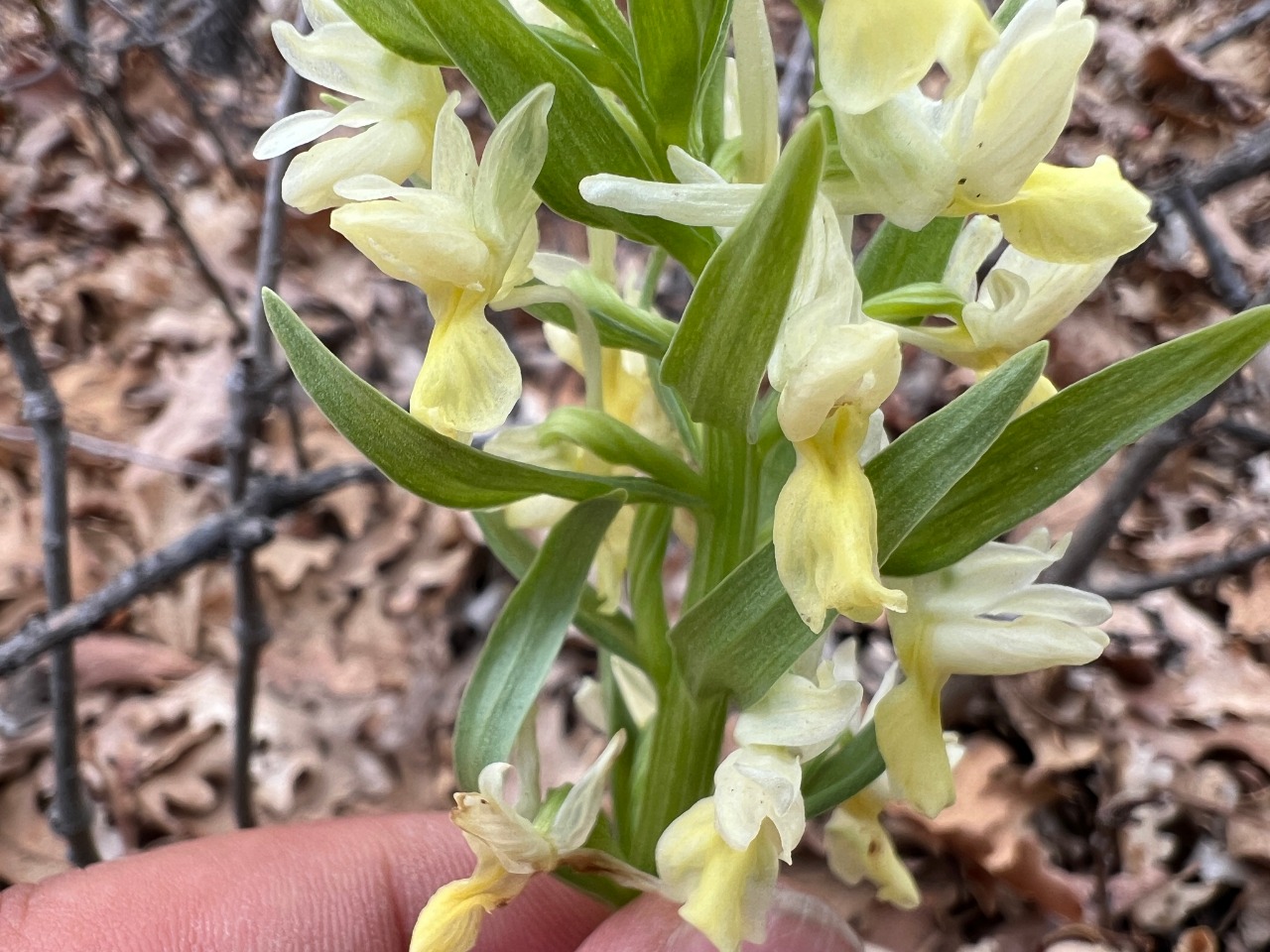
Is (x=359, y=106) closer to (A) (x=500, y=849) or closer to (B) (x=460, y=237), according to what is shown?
(B) (x=460, y=237)

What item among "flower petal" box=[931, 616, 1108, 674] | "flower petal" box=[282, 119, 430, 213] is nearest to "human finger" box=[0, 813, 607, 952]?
"flower petal" box=[931, 616, 1108, 674]

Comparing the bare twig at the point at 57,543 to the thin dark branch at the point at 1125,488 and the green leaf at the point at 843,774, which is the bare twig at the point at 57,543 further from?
the thin dark branch at the point at 1125,488

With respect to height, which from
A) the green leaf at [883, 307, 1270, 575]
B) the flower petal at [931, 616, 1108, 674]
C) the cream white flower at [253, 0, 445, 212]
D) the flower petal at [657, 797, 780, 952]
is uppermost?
the cream white flower at [253, 0, 445, 212]

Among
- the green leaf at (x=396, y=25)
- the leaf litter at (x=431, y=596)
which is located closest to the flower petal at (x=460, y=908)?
the leaf litter at (x=431, y=596)

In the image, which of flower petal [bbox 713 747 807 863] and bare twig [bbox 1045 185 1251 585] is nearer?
flower petal [bbox 713 747 807 863]

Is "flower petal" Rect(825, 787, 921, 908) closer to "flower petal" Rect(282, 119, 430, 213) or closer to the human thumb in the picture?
the human thumb

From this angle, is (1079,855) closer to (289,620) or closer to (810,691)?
(810,691)

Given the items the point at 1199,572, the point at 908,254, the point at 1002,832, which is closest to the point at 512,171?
the point at 908,254

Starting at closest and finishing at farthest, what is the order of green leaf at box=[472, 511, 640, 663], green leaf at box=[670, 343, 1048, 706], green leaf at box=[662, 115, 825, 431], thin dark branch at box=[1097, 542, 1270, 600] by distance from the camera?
1. green leaf at box=[662, 115, 825, 431]
2. green leaf at box=[670, 343, 1048, 706]
3. green leaf at box=[472, 511, 640, 663]
4. thin dark branch at box=[1097, 542, 1270, 600]
